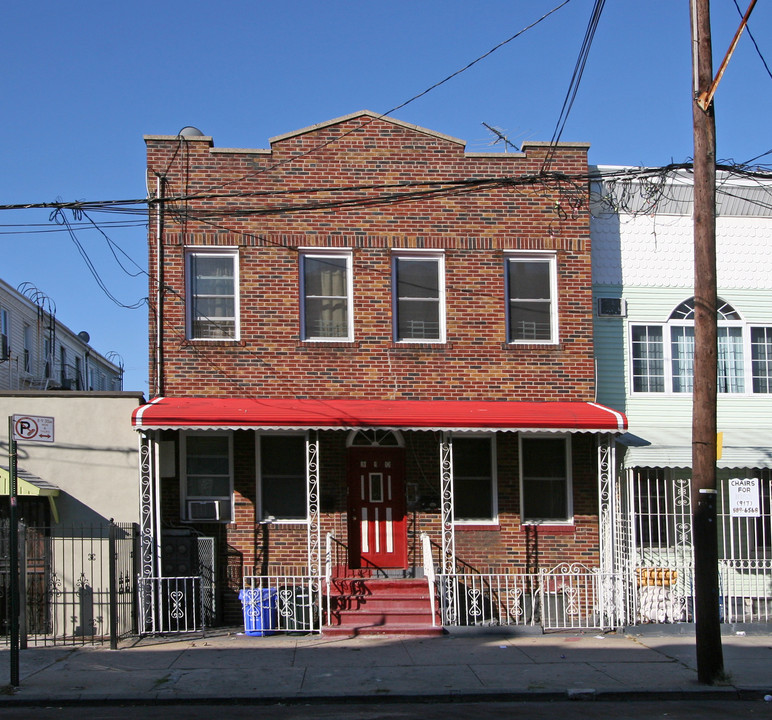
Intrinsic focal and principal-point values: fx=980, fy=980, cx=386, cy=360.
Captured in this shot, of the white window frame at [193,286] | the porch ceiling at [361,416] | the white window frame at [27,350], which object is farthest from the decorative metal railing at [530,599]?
the white window frame at [27,350]

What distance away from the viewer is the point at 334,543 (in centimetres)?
1566

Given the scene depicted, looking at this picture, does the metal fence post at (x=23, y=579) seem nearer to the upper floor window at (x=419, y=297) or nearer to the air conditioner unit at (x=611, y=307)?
the upper floor window at (x=419, y=297)

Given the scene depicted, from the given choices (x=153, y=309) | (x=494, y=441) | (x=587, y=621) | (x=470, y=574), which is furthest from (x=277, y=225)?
(x=587, y=621)

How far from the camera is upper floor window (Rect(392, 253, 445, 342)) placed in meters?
16.3

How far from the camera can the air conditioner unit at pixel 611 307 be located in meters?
16.8

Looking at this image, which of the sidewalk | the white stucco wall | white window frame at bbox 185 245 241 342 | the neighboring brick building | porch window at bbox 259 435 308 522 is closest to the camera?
the sidewalk

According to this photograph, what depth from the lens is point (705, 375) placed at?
11031 millimetres

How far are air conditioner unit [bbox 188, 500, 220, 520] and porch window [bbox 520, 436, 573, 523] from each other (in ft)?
16.2

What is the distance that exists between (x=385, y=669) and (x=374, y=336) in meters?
5.98

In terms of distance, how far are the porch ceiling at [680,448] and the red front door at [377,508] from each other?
12.1ft

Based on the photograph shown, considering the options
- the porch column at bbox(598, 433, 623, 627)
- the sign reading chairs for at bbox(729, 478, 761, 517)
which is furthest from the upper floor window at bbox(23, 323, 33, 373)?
the sign reading chairs for at bbox(729, 478, 761, 517)

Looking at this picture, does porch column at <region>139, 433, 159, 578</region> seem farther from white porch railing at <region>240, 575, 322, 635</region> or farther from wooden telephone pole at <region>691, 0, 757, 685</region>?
wooden telephone pole at <region>691, 0, 757, 685</region>

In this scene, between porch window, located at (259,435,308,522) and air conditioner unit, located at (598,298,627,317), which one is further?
air conditioner unit, located at (598,298,627,317)

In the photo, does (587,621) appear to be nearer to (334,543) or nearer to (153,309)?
(334,543)
